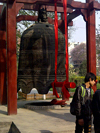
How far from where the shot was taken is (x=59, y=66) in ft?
28.6

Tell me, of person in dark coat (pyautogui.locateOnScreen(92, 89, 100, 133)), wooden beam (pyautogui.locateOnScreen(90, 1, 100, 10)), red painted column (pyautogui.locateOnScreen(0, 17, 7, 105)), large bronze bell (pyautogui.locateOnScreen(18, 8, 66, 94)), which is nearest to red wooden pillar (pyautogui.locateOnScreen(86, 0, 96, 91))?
wooden beam (pyautogui.locateOnScreen(90, 1, 100, 10))

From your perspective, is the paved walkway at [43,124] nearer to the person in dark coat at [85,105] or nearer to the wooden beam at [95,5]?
the person in dark coat at [85,105]

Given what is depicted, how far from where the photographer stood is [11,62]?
755 centimetres

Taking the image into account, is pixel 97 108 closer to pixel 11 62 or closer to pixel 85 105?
pixel 85 105

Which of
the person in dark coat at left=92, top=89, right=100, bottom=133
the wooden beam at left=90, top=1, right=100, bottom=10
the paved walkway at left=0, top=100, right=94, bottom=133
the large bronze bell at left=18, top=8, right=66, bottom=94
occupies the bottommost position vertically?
the paved walkway at left=0, top=100, right=94, bottom=133

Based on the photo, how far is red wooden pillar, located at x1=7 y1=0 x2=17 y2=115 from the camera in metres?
7.49

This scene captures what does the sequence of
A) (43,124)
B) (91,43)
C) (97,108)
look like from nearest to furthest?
(97,108), (43,124), (91,43)

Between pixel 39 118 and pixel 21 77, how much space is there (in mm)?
2070

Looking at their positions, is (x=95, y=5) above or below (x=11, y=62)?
above

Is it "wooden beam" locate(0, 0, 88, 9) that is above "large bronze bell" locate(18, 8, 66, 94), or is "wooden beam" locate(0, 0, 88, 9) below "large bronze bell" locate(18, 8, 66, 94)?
above

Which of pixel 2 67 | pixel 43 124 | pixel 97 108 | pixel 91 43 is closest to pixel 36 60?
pixel 91 43

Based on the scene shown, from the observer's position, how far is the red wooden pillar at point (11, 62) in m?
7.49

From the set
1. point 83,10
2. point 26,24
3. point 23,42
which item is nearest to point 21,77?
point 23,42

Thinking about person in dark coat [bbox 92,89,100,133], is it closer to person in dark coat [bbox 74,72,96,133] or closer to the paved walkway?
person in dark coat [bbox 74,72,96,133]
